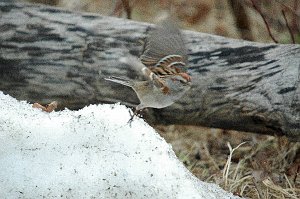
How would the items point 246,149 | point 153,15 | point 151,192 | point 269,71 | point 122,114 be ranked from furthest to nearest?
Answer: point 153,15
point 246,149
point 269,71
point 122,114
point 151,192

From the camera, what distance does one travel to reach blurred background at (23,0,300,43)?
5.61 meters

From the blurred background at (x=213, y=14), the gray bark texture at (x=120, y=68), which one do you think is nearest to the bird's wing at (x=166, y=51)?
the gray bark texture at (x=120, y=68)

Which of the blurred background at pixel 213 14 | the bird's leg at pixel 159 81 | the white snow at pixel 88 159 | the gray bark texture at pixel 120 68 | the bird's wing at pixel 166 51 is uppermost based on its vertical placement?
the bird's leg at pixel 159 81

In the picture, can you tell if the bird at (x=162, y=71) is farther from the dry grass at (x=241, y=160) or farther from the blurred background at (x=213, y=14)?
the blurred background at (x=213, y=14)

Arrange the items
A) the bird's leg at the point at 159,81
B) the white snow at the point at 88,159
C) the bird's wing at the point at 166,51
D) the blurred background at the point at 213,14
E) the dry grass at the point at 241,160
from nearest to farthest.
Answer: the white snow at the point at 88,159 → the bird's leg at the point at 159,81 → the bird's wing at the point at 166,51 → the dry grass at the point at 241,160 → the blurred background at the point at 213,14

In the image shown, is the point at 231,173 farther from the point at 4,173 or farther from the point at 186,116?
the point at 4,173

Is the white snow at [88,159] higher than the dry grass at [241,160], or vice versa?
the white snow at [88,159]

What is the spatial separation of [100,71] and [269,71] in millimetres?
857

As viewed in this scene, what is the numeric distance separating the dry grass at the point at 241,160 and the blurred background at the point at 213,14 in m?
1.25

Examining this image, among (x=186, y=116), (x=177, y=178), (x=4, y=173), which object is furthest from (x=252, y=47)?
(x=4, y=173)

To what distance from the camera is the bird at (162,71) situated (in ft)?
7.55

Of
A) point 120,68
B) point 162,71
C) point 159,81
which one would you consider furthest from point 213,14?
point 159,81

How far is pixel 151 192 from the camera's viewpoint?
2.14 m

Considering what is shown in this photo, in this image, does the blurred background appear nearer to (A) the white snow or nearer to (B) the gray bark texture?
(B) the gray bark texture
